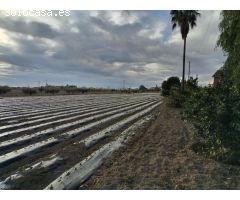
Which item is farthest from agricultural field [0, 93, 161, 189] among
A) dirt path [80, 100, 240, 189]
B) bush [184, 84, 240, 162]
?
bush [184, 84, 240, 162]

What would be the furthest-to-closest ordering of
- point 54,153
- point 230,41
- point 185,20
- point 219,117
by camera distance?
1. point 185,20
2. point 230,41
3. point 54,153
4. point 219,117

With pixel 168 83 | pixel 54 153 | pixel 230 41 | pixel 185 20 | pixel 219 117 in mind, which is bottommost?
pixel 54 153

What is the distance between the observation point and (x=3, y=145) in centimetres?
930

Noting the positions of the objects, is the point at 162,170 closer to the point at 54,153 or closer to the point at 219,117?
the point at 219,117

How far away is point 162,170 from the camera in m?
6.55

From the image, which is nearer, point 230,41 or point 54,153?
point 54,153

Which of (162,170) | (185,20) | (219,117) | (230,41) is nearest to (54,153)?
(162,170)

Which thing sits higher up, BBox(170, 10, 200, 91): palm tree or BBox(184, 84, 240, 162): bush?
BBox(170, 10, 200, 91): palm tree

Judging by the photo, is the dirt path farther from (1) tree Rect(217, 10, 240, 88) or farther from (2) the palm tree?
(2) the palm tree

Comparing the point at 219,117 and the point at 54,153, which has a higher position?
the point at 219,117

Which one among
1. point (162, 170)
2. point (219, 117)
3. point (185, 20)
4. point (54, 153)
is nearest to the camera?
point (162, 170)

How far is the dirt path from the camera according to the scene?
224 inches

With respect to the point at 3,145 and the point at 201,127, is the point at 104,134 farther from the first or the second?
the point at 201,127

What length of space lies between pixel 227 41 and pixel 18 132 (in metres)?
7.96
